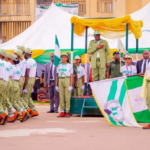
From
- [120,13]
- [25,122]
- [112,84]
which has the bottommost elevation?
[25,122]

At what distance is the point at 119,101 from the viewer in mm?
12273

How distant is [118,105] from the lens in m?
12.3

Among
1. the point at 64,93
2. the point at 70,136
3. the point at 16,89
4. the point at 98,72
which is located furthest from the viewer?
the point at 98,72

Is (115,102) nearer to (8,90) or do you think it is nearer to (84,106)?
(8,90)

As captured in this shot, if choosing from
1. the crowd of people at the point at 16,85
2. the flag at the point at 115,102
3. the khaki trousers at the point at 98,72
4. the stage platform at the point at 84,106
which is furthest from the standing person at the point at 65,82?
the flag at the point at 115,102

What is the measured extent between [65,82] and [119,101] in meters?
2.99

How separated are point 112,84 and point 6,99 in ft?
9.11

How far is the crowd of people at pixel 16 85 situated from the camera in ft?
40.4

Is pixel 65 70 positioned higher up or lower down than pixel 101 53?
lower down

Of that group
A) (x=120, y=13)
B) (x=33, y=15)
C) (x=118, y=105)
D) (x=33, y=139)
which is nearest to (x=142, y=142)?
(x=33, y=139)

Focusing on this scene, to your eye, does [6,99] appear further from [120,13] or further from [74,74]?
[120,13]

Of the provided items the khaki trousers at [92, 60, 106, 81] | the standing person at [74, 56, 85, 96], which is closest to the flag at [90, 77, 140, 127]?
the khaki trousers at [92, 60, 106, 81]

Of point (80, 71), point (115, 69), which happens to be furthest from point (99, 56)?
point (80, 71)

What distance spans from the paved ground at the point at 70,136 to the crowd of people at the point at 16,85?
1.08 feet
